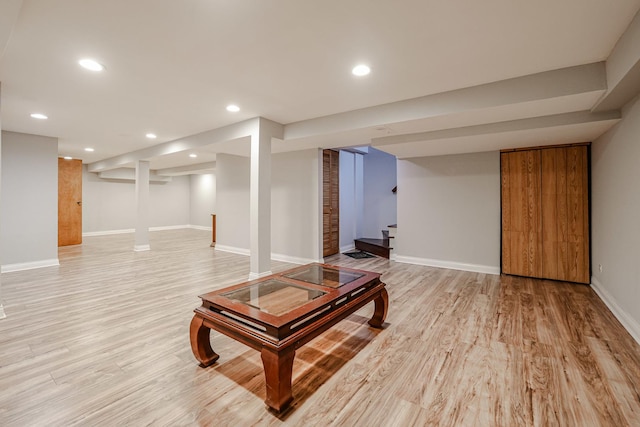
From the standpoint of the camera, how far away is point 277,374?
5.03 ft

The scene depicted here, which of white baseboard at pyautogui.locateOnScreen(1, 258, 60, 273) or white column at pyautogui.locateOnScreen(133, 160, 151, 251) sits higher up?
white column at pyautogui.locateOnScreen(133, 160, 151, 251)

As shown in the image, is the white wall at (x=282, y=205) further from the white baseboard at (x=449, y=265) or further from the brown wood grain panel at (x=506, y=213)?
the brown wood grain panel at (x=506, y=213)

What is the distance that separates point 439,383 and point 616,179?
2.99 metres

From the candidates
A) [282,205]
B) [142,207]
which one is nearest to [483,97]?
[282,205]

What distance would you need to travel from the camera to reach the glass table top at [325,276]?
2.49m

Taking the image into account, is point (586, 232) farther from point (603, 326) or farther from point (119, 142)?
point (119, 142)

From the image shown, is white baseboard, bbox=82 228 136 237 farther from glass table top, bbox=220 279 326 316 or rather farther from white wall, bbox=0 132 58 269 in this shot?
glass table top, bbox=220 279 326 316

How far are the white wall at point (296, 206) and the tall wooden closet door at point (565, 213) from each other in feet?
12.1

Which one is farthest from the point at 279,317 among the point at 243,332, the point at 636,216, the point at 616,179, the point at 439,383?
the point at 616,179

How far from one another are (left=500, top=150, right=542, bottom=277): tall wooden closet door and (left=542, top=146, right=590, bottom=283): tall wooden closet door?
3.9 inches

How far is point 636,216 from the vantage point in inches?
98.8

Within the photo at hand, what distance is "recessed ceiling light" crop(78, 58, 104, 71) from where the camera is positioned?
8.46 feet

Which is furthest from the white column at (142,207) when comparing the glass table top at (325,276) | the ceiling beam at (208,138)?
the glass table top at (325,276)

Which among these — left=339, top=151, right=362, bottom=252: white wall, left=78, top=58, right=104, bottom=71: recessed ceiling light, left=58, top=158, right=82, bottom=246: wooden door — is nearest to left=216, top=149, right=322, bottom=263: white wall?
left=339, top=151, right=362, bottom=252: white wall
